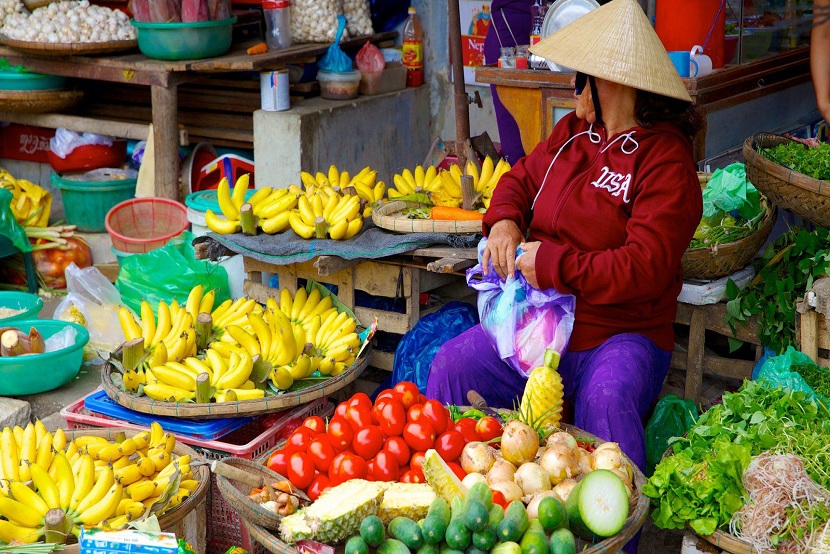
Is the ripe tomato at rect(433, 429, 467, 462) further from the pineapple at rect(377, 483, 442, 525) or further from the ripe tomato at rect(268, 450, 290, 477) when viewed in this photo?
the ripe tomato at rect(268, 450, 290, 477)

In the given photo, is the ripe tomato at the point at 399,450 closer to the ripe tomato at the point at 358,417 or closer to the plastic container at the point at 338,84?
the ripe tomato at the point at 358,417

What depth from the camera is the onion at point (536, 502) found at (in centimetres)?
240

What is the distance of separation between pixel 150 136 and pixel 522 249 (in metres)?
3.58

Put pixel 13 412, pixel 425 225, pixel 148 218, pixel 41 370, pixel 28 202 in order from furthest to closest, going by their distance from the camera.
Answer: pixel 28 202, pixel 148 218, pixel 41 370, pixel 13 412, pixel 425 225

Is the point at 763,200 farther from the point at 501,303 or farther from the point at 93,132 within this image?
the point at 93,132

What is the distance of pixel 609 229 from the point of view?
3.26 metres

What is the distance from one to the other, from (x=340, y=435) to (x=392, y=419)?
16 cm

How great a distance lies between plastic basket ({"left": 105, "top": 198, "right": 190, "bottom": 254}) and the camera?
575 centimetres

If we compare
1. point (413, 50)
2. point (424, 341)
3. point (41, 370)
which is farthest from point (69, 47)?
point (424, 341)

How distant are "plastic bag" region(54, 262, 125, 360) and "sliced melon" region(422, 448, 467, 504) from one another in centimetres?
286

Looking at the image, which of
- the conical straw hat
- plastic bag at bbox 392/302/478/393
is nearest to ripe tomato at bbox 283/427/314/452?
plastic bag at bbox 392/302/478/393

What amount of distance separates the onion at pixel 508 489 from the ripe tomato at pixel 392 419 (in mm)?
399

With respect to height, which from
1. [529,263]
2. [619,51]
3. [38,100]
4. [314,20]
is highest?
[314,20]

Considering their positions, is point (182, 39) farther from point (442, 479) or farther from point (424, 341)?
point (442, 479)
